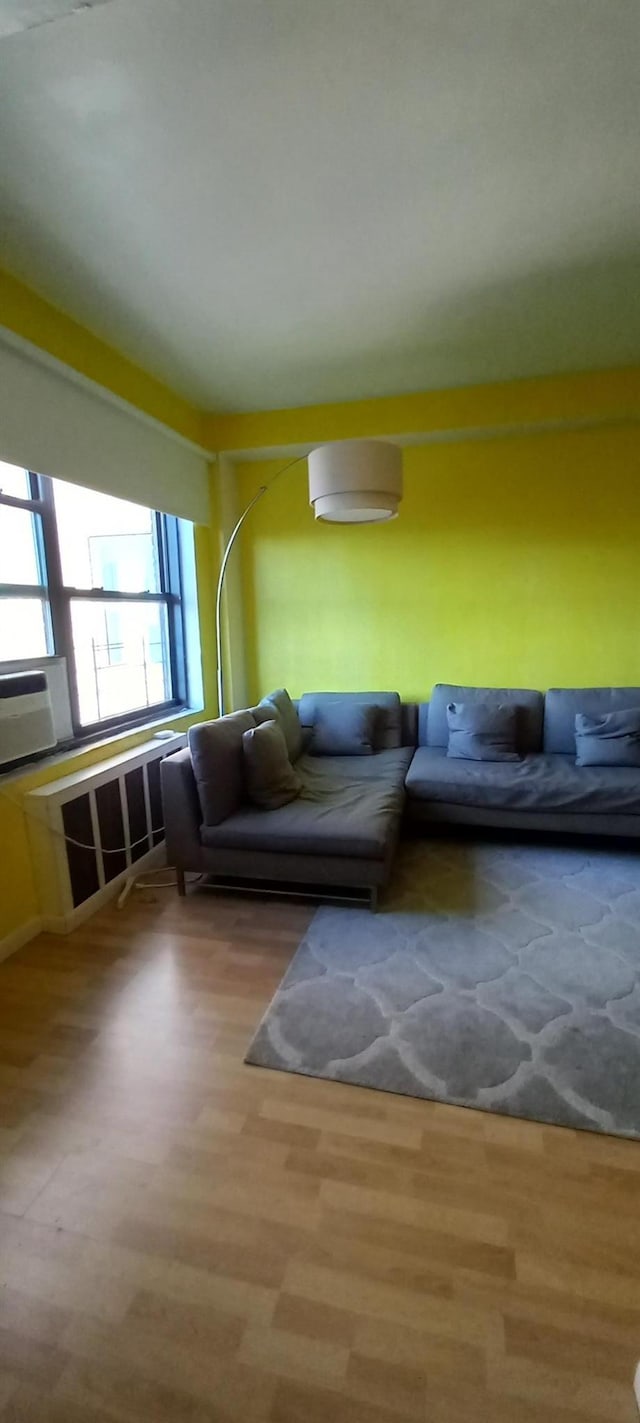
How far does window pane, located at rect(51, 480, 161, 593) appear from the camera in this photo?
2804 mm

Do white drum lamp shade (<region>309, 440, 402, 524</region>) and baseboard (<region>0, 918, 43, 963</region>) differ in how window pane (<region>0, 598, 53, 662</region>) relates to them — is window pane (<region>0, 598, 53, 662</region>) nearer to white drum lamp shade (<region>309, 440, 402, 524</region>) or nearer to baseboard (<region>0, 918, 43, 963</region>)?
baseboard (<region>0, 918, 43, 963</region>)

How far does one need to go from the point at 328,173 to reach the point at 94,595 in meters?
2.00

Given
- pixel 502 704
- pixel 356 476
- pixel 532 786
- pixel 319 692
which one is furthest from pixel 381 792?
pixel 356 476

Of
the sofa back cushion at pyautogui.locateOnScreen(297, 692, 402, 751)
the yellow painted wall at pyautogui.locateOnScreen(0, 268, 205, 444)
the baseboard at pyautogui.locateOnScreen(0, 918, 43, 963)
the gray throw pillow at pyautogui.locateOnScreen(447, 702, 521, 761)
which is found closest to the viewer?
the yellow painted wall at pyautogui.locateOnScreen(0, 268, 205, 444)

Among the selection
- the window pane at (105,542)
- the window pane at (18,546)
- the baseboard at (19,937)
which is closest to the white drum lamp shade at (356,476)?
the window pane at (105,542)

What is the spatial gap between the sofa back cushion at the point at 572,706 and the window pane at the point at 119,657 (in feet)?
8.00

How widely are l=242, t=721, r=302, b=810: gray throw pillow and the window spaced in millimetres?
883

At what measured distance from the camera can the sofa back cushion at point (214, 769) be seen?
8.54ft

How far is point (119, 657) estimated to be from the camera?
10.9ft

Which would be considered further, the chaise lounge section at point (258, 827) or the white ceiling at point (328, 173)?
the chaise lounge section at point (258, 827)

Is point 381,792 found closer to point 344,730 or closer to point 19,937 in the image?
point 344,730

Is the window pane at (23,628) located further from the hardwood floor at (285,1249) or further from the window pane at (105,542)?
the hardwood floor at (285,1249)

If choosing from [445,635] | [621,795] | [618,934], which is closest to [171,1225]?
[618,934]

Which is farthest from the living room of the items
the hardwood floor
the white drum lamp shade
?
the white drum lamp shade
